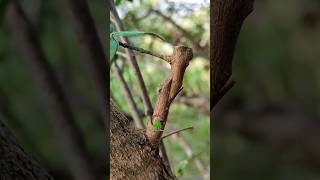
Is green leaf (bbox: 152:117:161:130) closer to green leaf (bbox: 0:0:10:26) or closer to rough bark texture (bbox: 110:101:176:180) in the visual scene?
rough bark texture (bbox: 110:101:176:180)

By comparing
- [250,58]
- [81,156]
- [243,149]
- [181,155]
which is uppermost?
[250,58]

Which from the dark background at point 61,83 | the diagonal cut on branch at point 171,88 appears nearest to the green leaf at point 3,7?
the dark background at point 61,83

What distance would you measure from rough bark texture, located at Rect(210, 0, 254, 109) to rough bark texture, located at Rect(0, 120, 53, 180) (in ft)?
1.06

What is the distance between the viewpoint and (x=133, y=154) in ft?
2.54

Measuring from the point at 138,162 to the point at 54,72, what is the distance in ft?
0.74

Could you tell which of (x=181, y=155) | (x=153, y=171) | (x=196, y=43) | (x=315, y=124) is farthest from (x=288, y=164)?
(x=196, y=43)

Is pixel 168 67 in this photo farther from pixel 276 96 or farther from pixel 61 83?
pixel 276 96

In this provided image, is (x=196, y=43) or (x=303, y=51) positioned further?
(x=196, y=43)

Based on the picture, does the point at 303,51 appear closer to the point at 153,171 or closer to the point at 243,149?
the point at 243,149

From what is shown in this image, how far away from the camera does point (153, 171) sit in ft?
2.54

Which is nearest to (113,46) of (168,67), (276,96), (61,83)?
(61,83)

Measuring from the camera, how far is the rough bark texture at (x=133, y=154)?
77cm

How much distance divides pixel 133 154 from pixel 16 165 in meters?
0.25

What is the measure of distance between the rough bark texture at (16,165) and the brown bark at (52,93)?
0.99ft
